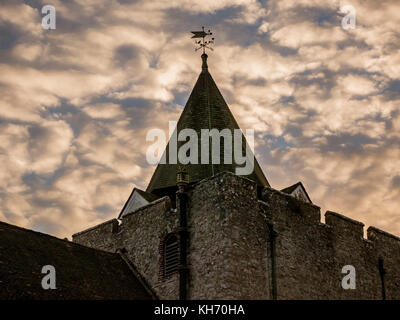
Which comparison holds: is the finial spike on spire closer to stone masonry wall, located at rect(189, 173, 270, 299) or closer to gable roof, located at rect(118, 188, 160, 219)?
gable roof, located at rect(118, 188, 160, 219)

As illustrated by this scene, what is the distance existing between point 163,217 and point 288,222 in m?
4.38

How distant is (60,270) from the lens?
22.6m

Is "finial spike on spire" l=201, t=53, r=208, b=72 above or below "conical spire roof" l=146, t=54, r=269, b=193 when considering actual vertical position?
above

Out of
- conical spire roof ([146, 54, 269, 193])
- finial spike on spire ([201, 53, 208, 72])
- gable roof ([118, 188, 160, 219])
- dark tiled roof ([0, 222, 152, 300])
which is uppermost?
finial spike on spire ([201, 53, 208, 72])

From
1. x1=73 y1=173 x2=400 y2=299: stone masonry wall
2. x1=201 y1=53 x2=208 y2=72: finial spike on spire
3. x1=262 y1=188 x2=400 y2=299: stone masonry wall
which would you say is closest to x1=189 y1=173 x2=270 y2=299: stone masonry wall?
x1=73 y1=173 x2=400 y2=299: stone masonry wall

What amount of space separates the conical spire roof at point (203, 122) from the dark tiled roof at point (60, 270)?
3.76 metres

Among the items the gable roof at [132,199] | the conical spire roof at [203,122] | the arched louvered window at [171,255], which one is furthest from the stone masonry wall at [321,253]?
the gable roof at [132,199]

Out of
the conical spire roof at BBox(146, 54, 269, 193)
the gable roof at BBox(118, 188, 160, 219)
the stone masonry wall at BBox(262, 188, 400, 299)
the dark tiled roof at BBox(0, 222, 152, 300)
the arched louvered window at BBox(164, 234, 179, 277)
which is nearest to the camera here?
the dark tiled roof at BBox(0, 222, 152, 300)

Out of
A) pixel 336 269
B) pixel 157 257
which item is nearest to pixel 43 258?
pixel 157 257

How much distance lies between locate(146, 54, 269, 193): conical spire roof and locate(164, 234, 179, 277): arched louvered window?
2.65 metres

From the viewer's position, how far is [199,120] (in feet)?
93.0

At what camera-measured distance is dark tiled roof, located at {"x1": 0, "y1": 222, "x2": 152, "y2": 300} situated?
20812 millimetres

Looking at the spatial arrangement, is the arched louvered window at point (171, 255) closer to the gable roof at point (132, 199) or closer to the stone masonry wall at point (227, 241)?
Result: the stone masonry wall at point (227, 241)
